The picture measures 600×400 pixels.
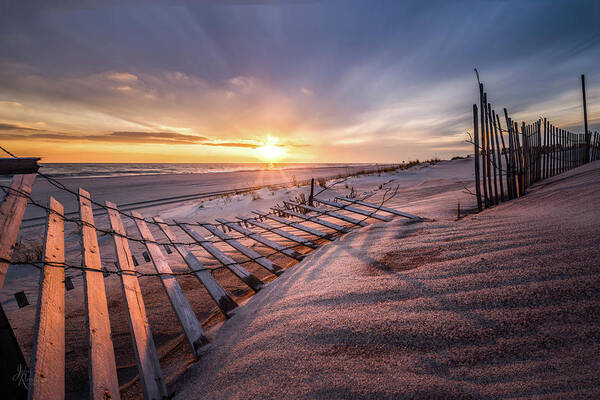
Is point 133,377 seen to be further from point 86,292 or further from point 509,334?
point 509,334

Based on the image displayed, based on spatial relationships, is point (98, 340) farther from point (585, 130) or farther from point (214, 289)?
point (585, 130)

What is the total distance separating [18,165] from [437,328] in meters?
3.82

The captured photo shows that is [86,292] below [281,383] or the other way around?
the other way around

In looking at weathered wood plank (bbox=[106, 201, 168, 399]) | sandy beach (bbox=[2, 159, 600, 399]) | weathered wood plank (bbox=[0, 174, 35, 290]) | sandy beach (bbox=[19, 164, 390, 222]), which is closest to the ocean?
sandy beach (bbox=[19, 164, 390, 222])

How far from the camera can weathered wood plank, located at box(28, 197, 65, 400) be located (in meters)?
1.27

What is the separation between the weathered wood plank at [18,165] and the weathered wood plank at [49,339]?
77 centimetres

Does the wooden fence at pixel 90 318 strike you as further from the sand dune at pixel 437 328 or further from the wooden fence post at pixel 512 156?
the wooden fence post at pixel 512 156

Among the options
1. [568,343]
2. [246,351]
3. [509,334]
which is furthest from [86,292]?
[568,343]

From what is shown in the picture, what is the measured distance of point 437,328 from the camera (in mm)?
1317

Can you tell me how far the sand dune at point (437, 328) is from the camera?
104 centimetres

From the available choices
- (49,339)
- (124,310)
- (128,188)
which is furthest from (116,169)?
(49,339)

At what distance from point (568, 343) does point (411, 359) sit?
0.66 m

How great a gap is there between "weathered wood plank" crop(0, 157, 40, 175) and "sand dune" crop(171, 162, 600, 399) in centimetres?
252

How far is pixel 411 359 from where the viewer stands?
1179mm
